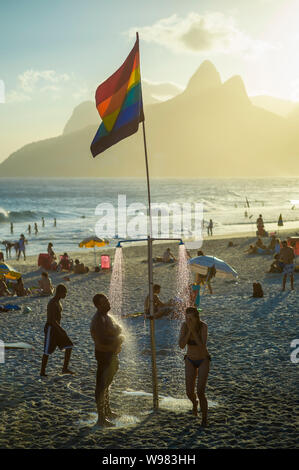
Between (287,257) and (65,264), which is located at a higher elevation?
(287,257)

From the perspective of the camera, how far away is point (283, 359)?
379 inches

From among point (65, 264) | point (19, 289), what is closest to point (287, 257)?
point (19, 289)

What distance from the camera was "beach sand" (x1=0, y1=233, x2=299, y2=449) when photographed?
6305 mm

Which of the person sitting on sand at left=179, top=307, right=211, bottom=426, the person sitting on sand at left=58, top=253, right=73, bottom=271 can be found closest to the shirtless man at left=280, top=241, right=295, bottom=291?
the person sitting on sand at left=179, top=307, right=211, bottom=426

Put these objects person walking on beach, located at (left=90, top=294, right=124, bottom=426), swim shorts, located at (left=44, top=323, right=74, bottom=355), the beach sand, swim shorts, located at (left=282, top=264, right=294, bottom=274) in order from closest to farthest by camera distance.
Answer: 1. the beach sand
2. person walking on beach, located at (left=90, top=294, right=124, bottom=426)
3. swim shorts, located at (left=44, top=323, right=74, bottom=355)
4. swim shorts, located at (left=282, top=264, right=294, bottom=274)

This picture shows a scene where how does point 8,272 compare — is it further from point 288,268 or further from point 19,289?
point 288,268

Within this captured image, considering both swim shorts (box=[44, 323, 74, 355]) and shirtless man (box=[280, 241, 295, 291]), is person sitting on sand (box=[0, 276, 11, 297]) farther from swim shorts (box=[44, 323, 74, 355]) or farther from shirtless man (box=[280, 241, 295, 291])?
shirtless man (box=[280, 241, 295, 291])

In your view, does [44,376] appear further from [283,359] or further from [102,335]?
[283,359]

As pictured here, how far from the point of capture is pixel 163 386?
27.9 ft

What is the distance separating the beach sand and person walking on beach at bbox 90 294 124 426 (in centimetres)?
44

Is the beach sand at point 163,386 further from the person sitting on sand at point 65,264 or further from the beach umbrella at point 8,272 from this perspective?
the person sitting on sand at point 65,264

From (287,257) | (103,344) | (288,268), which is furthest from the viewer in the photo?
(288,268)

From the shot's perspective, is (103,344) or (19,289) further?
(19,289)

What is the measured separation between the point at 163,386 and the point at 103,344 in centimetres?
250
